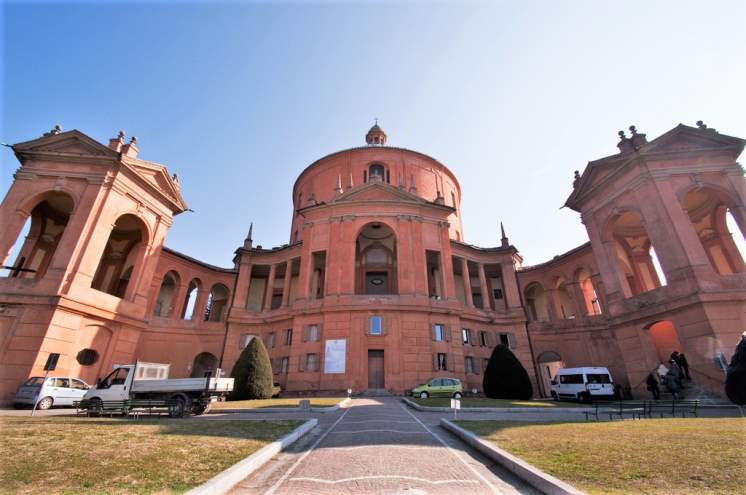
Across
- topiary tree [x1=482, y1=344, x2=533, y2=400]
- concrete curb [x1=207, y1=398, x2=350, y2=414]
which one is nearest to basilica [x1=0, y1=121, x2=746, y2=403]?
topiary tree [x1=482, y1=344, x2=533, y2=400]

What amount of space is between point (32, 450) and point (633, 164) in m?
31.5

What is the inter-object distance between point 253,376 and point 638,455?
18660 millimetres

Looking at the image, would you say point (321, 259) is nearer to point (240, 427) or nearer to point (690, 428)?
point (240, 427)

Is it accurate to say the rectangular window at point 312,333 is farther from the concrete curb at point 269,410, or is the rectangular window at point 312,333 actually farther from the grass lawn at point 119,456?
the grass lawn at point 119,456

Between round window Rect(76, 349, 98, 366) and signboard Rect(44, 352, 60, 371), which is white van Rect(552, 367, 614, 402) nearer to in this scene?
signboard Rect(44, 352, 60, 371)

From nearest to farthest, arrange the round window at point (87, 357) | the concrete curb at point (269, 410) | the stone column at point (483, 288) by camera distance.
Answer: the concrete curb at point (269, 410) < the round window at point (87, 357) < the stone column at point (483, 288)

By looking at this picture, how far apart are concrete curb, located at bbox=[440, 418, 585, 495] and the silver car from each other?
1946 cm

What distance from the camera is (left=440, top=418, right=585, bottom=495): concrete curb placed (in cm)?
432

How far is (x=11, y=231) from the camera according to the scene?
67.8ft

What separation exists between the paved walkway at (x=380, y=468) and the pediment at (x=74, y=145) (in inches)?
999

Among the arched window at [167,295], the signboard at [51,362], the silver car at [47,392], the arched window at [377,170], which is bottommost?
the silver car at [47,392]

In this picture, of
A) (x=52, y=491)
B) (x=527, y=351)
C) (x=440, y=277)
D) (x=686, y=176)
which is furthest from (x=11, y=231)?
(x=686, y=176)

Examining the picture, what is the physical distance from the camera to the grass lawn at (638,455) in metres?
4.38

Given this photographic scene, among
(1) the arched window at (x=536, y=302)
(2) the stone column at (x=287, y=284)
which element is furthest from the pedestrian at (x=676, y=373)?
(2) the stone column at (x=287, y=284)
